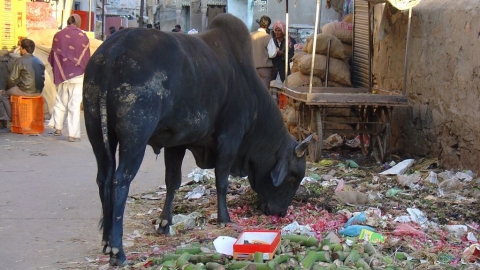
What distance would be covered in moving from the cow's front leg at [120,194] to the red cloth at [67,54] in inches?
263

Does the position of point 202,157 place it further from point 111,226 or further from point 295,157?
point 111,226

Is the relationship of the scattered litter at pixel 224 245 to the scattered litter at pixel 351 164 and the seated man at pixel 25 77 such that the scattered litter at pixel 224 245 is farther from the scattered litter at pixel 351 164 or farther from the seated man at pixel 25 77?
the seated man at pixel 25 77

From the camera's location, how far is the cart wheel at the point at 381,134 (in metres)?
9.24

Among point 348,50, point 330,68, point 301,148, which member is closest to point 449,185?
point 301,148

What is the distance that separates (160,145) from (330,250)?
5.14ft

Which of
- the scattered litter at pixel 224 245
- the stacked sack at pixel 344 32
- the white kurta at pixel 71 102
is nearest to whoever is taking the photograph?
the scattered litter at pixel 224 245

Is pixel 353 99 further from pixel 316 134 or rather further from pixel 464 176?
pixel 464 176

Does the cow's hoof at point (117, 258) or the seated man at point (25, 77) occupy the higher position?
the seated man at point (25, 77)

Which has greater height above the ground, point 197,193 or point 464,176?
point 464,176

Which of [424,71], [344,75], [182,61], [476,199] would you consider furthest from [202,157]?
[344,75]

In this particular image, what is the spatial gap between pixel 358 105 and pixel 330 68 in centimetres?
235

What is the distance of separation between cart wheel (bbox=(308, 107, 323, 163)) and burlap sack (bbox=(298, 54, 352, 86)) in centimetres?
170

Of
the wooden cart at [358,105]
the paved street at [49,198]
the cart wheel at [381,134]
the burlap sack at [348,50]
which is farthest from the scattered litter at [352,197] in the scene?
the burlap sack at [348,50]

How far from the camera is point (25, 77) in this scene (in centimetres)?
1161
